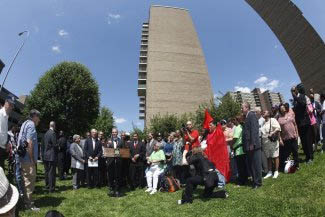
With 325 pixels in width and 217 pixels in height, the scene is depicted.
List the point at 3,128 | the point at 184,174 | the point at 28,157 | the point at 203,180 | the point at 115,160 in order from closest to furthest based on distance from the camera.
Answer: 1. the point at 3,128
2. the point at 28,157
3. the point at 203,180
4. the point at 115,160
5. the point at 184,174

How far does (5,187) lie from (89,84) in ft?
120

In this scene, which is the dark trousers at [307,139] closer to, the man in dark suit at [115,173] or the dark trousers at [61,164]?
the man in dark suit at [115,173]

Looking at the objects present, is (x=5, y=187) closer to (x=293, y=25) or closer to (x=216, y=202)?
(x=216, y=202)

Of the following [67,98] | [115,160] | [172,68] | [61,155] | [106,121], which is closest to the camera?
[115,160]

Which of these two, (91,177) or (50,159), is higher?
(50,159)

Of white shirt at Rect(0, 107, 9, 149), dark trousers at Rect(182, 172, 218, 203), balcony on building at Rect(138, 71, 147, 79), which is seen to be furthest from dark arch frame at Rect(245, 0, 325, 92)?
balcony on building at Rect(138, 71, 147, 79)

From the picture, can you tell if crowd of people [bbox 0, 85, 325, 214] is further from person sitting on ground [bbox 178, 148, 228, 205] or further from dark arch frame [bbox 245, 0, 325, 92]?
dark arch frame [bbox 245, 0, 325, 92]

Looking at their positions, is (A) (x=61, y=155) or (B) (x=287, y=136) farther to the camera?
(A) (x=61, y=155)

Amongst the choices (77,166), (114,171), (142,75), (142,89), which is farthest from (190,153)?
(142,75)

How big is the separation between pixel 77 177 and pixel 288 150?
25.0 feet

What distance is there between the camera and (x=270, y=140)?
1031cm

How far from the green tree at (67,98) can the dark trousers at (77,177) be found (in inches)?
941

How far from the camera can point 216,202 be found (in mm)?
8102

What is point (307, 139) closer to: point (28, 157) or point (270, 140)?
point (270, 140)
